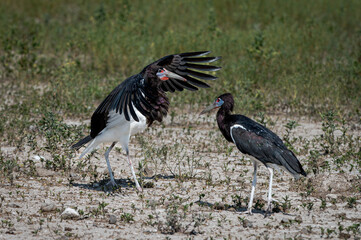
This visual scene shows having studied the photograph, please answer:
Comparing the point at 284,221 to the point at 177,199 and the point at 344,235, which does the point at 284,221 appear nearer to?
the point at 344,235

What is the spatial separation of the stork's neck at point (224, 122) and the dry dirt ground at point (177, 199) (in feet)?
2.51

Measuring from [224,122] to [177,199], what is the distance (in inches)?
45.0

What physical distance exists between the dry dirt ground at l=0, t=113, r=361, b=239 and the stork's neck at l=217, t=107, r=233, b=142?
2.51 ft

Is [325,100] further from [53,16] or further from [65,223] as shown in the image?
[53,16]

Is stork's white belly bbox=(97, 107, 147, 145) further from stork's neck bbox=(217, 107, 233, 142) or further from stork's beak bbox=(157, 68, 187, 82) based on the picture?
stork's neck bbox=(217, 107, 233, 142)

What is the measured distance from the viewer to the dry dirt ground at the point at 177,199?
5.59 metres

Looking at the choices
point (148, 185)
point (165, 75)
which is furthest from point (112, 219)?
point (165, 75)

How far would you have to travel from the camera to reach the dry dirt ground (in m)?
5.59

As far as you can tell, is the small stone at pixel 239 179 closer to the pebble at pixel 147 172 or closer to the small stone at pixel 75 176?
the pebble at pixel 147 172

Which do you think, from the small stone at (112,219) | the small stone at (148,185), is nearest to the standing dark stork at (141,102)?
the small stone at (148,185)

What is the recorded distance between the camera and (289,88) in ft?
36.7

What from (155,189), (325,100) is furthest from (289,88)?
(155,189)

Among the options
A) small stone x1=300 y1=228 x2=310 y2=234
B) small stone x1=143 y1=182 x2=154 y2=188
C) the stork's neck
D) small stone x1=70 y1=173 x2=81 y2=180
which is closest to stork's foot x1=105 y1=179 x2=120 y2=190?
small stone x1=143 y1=182 x2=154 y2=188

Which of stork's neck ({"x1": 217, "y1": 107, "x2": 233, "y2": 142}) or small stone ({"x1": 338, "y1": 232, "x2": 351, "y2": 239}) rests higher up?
stork's neck ({"x1": 217, "y1": 107, "x2": 233, "y2": 142})
